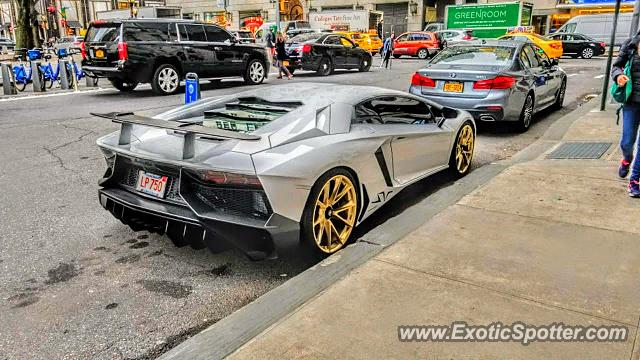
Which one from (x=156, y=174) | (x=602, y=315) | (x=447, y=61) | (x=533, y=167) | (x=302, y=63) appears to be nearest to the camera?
(x=602, y=315)

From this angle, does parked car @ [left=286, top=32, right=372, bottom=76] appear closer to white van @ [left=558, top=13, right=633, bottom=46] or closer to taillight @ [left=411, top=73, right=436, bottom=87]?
taillight @ [left=411, top=73, right=436, bottom=87]

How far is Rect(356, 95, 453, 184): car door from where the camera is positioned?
4719 millimetres

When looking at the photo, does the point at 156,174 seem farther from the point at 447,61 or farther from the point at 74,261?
the point at 447,61

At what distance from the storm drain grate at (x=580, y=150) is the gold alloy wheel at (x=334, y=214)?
3.95 meters

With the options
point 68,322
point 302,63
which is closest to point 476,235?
point 68,322

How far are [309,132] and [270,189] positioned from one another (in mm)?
703

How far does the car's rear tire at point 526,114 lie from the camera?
914cm

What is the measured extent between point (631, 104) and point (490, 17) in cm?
3131

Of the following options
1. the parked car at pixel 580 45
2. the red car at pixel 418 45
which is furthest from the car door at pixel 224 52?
the parked car at pixel 580 45

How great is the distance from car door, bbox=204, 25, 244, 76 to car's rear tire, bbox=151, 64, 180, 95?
1.20 metres

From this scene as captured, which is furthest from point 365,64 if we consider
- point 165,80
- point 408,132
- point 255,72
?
point 408,132

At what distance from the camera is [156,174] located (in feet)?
12.5

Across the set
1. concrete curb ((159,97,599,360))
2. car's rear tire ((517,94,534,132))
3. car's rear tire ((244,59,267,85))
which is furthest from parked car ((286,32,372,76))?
concrete curb ((159,97,599,360))

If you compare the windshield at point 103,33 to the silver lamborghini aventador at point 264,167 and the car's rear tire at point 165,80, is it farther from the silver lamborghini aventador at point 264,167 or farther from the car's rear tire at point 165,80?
the silver lamborghini aventador at point 264,167
